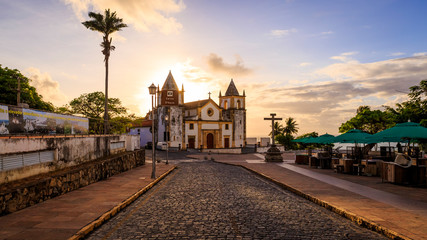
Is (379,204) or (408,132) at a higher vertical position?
(408,132)

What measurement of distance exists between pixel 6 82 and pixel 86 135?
87.9 ft

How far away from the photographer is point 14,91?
35.2 metres

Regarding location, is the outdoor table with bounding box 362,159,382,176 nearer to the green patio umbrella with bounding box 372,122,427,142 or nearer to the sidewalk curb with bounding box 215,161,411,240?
the green patio umbrella with bounding box 372,122,427,142

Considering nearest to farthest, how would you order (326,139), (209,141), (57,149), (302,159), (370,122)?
(57,149), (326,139), (302,159), (370,122), (209,141)

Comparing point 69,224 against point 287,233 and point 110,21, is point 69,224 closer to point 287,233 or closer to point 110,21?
point 287,233

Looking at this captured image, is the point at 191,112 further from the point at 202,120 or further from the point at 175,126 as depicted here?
the point at 175,126

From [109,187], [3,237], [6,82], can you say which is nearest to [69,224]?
[3,237]

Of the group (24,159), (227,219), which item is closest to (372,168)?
(227,219)

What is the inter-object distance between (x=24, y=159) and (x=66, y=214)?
12.3ft

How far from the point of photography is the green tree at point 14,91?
34781 millimetres

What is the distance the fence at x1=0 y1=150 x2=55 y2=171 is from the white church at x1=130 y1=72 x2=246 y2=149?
40.8 metres

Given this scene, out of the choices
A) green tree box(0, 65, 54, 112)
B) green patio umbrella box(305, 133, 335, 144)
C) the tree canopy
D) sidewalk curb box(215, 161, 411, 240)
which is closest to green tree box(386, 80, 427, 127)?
the tree canopy

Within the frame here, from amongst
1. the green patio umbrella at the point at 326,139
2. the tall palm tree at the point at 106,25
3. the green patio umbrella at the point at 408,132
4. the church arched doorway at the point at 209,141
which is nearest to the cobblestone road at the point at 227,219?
the green patio umbrella at the point at 408,132

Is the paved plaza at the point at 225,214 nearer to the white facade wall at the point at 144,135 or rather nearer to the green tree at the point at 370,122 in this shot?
the green tree at the point at 370,122
